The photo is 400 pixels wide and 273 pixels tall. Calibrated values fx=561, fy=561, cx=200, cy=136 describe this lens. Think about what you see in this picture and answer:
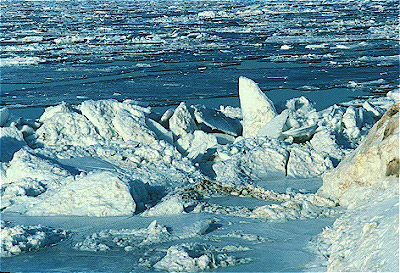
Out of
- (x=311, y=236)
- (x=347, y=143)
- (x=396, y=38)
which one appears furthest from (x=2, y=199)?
(x=396, y=38)

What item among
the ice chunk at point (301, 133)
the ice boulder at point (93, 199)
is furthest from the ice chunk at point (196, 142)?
the ice boulder at point (93, 199)

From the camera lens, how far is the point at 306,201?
3.86 m

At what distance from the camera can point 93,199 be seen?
4.01 m

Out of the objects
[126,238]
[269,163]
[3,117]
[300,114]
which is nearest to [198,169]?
[269,163]

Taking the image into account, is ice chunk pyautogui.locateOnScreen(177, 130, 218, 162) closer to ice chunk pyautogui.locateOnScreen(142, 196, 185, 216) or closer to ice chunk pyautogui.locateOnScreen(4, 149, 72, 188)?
ice chunk pyautogui.locateOnScreen(4, 149, 72, 188)

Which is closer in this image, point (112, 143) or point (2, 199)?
point (2, 199)

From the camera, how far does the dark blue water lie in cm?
1001

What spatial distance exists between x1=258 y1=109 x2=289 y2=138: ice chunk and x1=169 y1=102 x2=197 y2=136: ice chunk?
788mm

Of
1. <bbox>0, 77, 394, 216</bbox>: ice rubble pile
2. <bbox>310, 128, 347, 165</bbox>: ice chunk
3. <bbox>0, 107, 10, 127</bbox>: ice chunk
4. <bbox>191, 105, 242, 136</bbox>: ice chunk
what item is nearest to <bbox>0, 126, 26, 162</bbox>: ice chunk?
<bbox>0, 77, 394, 216</bbox>: ice rubble pile

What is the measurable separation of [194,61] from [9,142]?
7.91 m

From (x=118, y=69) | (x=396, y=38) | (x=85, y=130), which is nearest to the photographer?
(x=85, y=130)

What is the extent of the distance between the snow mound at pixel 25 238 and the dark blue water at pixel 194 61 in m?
5.66

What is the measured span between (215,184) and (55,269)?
6.37ft

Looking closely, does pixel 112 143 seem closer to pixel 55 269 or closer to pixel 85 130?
pixel 85 130
